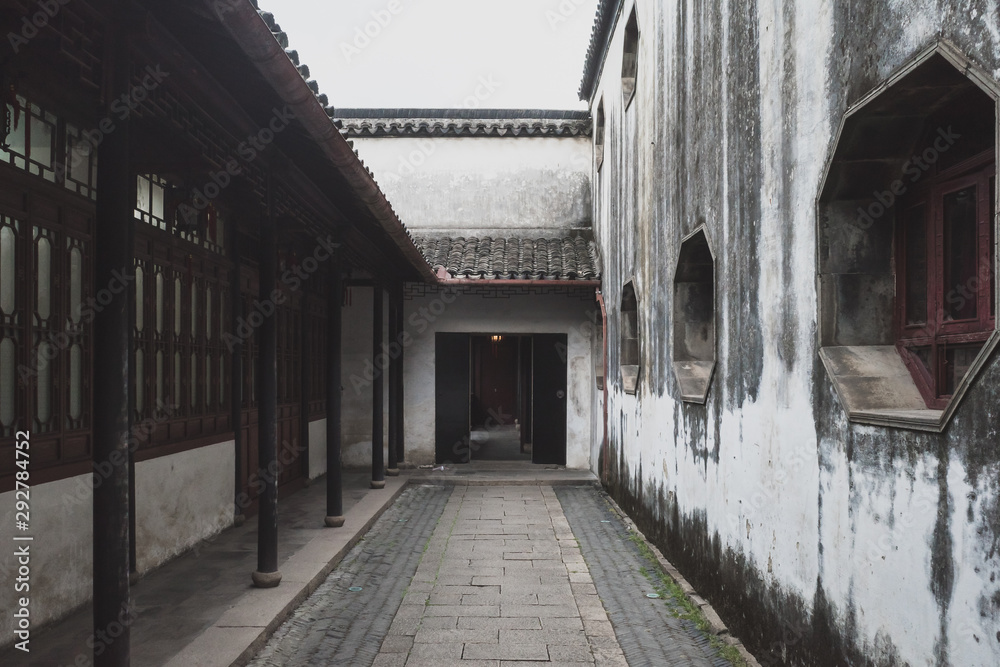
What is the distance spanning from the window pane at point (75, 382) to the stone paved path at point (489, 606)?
2.07 metres

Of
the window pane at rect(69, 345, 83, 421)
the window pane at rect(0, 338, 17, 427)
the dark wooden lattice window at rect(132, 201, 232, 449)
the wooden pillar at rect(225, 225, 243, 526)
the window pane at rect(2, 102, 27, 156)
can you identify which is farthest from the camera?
the wooden pillar at rect(225, 225, 243, 526)

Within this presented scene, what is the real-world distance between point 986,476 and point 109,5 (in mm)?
3777

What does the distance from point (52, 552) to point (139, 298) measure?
2166mm

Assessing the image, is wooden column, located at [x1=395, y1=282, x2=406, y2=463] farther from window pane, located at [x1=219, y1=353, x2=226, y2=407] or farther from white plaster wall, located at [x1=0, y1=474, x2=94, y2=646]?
white plaster wall, located at [x1=0, y1=474, x2=94, y2=646]

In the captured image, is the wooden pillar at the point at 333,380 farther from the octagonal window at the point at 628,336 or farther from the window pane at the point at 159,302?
the octagonal window at the point at 628,336

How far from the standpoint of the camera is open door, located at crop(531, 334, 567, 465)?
13.3m

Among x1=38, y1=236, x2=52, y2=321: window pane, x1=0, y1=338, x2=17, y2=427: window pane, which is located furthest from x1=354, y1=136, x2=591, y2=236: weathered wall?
x1=0, y1=338, x2=17, y2=427: window pane

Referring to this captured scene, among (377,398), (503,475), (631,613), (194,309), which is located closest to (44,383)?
(194,309)

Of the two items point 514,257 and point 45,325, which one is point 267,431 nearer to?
point 45,325

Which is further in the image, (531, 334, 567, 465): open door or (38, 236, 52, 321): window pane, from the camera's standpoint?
(531, 334, 567, 465): open door

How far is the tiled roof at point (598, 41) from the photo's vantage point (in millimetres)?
10120

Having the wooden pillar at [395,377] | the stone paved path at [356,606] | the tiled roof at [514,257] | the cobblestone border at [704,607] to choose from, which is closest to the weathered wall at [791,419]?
the cobblestone border at [704,607]

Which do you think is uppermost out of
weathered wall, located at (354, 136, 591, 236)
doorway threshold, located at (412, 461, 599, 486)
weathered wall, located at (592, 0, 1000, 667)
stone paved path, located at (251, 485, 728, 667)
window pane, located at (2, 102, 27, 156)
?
weathered wall, located at (354, 136, 591, 236)

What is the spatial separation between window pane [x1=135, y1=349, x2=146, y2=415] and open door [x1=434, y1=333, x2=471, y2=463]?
7392 millimetres
